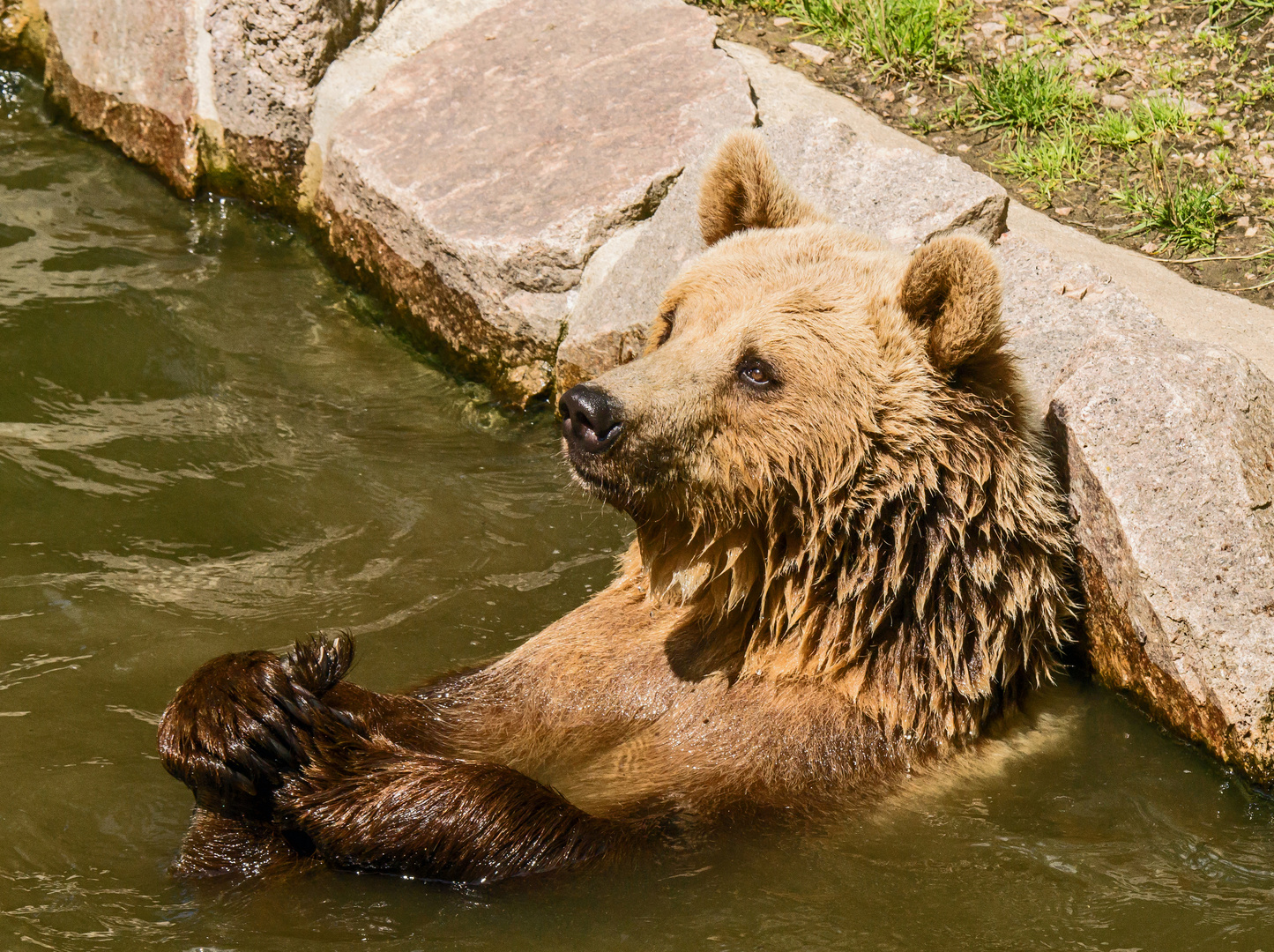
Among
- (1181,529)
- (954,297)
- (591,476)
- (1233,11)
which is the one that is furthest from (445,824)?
(1233,11)

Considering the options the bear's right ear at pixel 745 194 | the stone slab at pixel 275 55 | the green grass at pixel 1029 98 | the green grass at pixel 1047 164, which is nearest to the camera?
the bear's right ear at pixel 745 194

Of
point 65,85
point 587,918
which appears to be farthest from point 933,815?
point 65,85

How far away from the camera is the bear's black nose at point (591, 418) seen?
3.66 metres

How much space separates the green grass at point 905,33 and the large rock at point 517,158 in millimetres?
1057

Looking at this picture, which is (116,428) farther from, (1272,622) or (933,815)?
(1272,622)

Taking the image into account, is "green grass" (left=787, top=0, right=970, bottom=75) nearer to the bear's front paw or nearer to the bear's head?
the bear's head

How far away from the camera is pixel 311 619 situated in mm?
5004

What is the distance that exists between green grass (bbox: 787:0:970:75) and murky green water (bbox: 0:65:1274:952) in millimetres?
3085

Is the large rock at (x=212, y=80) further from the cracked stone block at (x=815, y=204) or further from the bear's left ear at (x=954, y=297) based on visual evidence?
the bear's left ear at (x=954, y=297)

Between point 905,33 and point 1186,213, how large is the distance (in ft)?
6.73

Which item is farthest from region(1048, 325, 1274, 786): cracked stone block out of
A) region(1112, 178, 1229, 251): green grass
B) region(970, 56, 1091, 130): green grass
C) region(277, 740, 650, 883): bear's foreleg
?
region(970, 56, 1091, 130): green grass

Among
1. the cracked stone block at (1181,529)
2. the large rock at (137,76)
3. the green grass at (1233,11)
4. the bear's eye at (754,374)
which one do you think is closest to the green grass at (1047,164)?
the green grass at (1233,11)

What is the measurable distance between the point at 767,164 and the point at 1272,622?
213 centimetres

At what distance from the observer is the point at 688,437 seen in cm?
388
